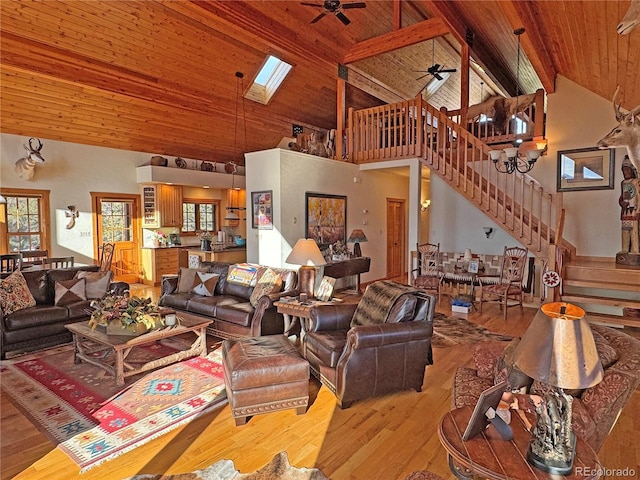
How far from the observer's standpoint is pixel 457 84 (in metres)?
11.0

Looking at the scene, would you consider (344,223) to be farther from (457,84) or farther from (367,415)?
(457,84)

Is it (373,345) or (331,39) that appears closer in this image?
(373,345)

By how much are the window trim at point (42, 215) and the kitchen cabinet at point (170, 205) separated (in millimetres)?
2081

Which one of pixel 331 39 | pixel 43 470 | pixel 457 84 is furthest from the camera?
pixel 457 84

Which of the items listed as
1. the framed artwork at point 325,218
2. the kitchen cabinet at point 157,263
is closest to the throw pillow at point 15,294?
the kitchen cabinet at point 157,263

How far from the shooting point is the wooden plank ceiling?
4855mm

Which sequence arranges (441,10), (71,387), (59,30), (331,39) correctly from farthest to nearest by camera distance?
(331,39) < (441,10) < (59,30) < (71,387)

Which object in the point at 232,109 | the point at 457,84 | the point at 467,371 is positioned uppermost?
the point at 457,84

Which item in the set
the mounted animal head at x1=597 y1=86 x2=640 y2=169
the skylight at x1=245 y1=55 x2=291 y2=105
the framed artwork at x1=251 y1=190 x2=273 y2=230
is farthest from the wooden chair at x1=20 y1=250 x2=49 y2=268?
the mounted animal head at x1=597 y1=86 x2=640 y2=169

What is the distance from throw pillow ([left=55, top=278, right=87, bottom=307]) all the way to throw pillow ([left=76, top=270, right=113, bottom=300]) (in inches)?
2.3

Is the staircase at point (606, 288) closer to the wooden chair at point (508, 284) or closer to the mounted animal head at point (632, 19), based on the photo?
the wooden chair at point (508, 284)

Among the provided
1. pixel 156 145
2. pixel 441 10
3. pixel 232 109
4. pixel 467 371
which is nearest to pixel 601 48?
pixel 441 10

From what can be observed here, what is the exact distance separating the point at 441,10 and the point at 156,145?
20.5ft

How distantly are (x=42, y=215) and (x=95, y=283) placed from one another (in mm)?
3263
